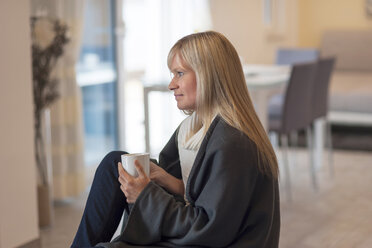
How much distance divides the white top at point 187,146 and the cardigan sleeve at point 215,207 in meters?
0.19

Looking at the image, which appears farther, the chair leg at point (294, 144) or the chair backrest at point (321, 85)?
the chair leg at point (294, 144)

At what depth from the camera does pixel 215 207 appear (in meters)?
1.58

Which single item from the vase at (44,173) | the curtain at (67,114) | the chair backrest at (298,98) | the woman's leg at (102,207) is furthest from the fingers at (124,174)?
the chair backrest at (298,98)

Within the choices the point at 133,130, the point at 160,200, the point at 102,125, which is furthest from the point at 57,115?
the point at 160,200

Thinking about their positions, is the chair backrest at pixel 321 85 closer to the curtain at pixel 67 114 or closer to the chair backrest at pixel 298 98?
the chair backrest at pixel 298 98

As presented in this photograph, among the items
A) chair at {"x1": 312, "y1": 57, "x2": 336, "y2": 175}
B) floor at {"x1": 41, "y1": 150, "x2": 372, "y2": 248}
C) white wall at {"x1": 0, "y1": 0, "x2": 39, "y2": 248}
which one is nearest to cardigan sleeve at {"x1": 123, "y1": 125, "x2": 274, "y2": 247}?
white wall at {"x1": 0, "y1": 0, "x2": 39, "y2": 248}

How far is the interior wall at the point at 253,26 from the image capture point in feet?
17.4

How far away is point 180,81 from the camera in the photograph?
1740 mm

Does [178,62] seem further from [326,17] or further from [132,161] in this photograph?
[326,17]

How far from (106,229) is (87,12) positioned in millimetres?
2475

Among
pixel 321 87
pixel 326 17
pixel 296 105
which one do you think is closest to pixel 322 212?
pixel 296 105

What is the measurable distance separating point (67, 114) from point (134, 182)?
84.9 inches

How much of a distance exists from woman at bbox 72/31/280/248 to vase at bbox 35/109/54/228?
154 centimetres

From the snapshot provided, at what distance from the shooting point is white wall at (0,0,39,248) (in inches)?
107
